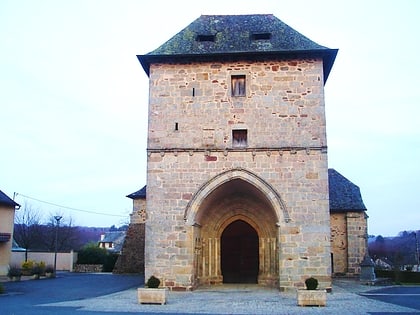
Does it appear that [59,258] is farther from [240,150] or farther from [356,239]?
[240,150]

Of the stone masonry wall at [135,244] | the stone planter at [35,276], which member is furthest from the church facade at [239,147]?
the stone planter at [35,276]

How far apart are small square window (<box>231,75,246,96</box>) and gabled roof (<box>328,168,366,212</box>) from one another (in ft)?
35.8

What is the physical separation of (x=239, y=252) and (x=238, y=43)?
9.30 meters

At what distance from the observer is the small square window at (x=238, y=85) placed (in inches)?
714

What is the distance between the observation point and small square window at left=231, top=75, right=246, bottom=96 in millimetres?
18141

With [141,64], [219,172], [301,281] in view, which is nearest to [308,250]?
[301,281]

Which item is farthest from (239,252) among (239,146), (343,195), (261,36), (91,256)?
(91,256)

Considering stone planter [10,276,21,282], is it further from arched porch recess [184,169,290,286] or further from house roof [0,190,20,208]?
arched porch recess [184,169,290,286]

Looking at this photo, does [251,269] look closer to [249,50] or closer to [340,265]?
[340,265]

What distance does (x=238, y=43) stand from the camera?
18.5m

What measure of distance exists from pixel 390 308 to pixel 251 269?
9582mm

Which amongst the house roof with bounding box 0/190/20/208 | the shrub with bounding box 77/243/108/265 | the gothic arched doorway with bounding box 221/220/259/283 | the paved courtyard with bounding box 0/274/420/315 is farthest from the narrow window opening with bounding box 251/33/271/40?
the shrub with bounding box 77/243/108/265

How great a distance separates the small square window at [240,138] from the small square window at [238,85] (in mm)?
1484

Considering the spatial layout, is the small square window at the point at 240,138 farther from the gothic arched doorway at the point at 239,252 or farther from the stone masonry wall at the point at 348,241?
the stone masonry wall at the point at 348,241
